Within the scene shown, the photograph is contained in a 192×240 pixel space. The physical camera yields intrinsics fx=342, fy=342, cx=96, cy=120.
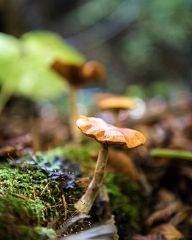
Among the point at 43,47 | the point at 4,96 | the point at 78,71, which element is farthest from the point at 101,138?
the point at 4,96

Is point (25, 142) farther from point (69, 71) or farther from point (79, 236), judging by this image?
point (79, 236)

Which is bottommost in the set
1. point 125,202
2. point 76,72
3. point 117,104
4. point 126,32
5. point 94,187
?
point 125,202

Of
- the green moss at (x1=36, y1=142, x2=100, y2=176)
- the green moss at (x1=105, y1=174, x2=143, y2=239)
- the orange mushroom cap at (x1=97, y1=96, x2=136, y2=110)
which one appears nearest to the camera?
the green moss at (x1=105, y1=174, x2=143, y2=239)

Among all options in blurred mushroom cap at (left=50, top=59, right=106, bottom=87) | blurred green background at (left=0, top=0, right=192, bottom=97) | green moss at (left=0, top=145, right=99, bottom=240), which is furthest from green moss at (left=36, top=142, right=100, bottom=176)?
blurred green background at (left=0, top=0, right=192, bottom=97)

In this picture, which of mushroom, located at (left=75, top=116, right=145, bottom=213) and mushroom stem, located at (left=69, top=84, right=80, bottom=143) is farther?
mushroom stem, located at (left=69, top=84, right=80, bottom=143)

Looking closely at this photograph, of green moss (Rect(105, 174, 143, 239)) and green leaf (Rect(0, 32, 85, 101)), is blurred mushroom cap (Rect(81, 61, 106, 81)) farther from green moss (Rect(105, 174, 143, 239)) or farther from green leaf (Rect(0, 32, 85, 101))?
green moss (Rect(105, 174, 143, 239))

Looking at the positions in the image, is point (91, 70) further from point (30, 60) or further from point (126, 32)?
point (126, 32)

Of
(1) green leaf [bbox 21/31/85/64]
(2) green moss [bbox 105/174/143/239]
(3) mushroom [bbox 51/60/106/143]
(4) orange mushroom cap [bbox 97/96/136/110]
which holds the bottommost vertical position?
(2) green moss [bbox 105/174/143/239]

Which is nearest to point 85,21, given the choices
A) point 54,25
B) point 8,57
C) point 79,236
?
point 54,25
